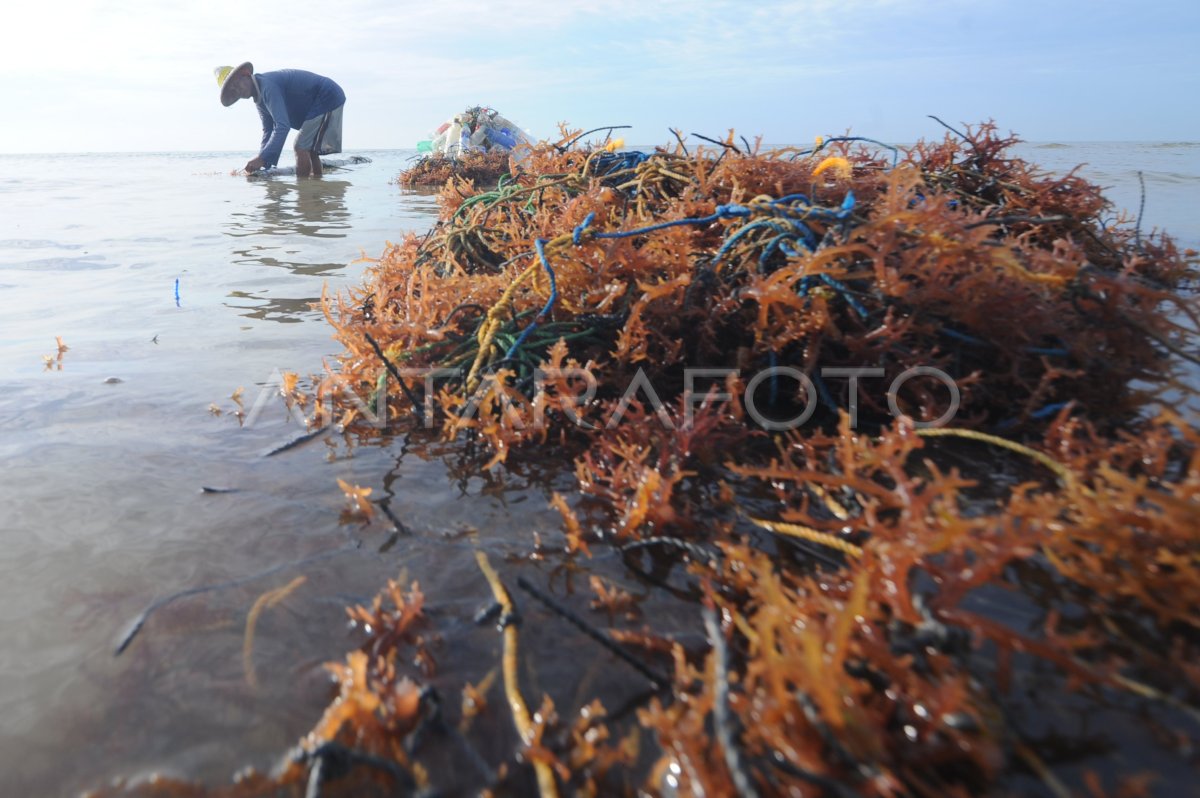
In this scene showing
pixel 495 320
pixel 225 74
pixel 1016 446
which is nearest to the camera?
pixel 1016 446

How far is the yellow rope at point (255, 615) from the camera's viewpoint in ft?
4.57

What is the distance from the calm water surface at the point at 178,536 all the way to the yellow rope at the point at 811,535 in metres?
0.61

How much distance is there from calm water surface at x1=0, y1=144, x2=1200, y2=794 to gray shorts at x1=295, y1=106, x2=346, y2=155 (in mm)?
12955

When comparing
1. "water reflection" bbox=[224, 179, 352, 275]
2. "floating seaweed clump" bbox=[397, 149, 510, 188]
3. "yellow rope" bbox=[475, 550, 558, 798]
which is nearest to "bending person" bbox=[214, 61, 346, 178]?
"floating seaweed clump" bbox=[397, 149, 510, 188]

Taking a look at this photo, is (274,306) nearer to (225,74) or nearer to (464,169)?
(464,169)

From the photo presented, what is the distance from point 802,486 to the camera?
1.90 m

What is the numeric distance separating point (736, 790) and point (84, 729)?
1.23 m

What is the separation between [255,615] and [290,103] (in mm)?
17041

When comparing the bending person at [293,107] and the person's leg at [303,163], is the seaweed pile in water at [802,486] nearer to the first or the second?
the bending person at [293,107]

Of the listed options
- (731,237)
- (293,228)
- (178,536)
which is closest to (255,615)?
(178,536)

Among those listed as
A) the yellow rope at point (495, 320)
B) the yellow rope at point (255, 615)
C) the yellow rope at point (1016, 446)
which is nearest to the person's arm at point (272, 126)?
the yellow rope at point (495, 320)

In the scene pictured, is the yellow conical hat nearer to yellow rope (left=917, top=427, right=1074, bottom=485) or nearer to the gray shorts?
the gray shorts

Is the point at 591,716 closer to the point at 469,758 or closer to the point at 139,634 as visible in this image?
the point at 469,758

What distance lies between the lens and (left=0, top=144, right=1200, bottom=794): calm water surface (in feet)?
4.17
